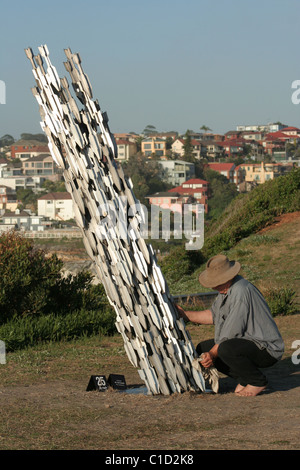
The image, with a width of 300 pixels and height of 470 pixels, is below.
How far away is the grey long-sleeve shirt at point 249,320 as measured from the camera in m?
6.19

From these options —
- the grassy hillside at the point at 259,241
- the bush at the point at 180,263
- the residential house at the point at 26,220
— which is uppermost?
the grassy hillside at the point at 259,241

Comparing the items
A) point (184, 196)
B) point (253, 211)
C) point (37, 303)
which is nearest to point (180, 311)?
point (37, 303)

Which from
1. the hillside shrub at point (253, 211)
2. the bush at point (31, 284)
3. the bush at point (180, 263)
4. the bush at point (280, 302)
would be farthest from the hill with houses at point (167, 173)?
the bush at point (31, 284)

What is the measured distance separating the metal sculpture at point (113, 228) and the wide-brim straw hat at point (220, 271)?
383 millimetres

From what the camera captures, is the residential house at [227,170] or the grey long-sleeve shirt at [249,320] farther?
the residential house at [227,170]

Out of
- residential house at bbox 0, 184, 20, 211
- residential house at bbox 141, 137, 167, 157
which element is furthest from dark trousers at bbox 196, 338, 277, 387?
residential house at bbox 141, 137, 167, 157

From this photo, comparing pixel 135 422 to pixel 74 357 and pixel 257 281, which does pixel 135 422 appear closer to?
pixel 74 357

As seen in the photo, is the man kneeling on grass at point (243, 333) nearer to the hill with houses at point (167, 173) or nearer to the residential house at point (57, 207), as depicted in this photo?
the hill with houses at point (167, 173)

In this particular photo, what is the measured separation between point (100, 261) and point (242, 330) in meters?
1.29

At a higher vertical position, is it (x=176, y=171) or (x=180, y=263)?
(x=180, y=263)

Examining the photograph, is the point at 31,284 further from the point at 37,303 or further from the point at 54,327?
the point at 54,327

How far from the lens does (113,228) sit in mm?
6176

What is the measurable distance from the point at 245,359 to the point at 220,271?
0.74m
